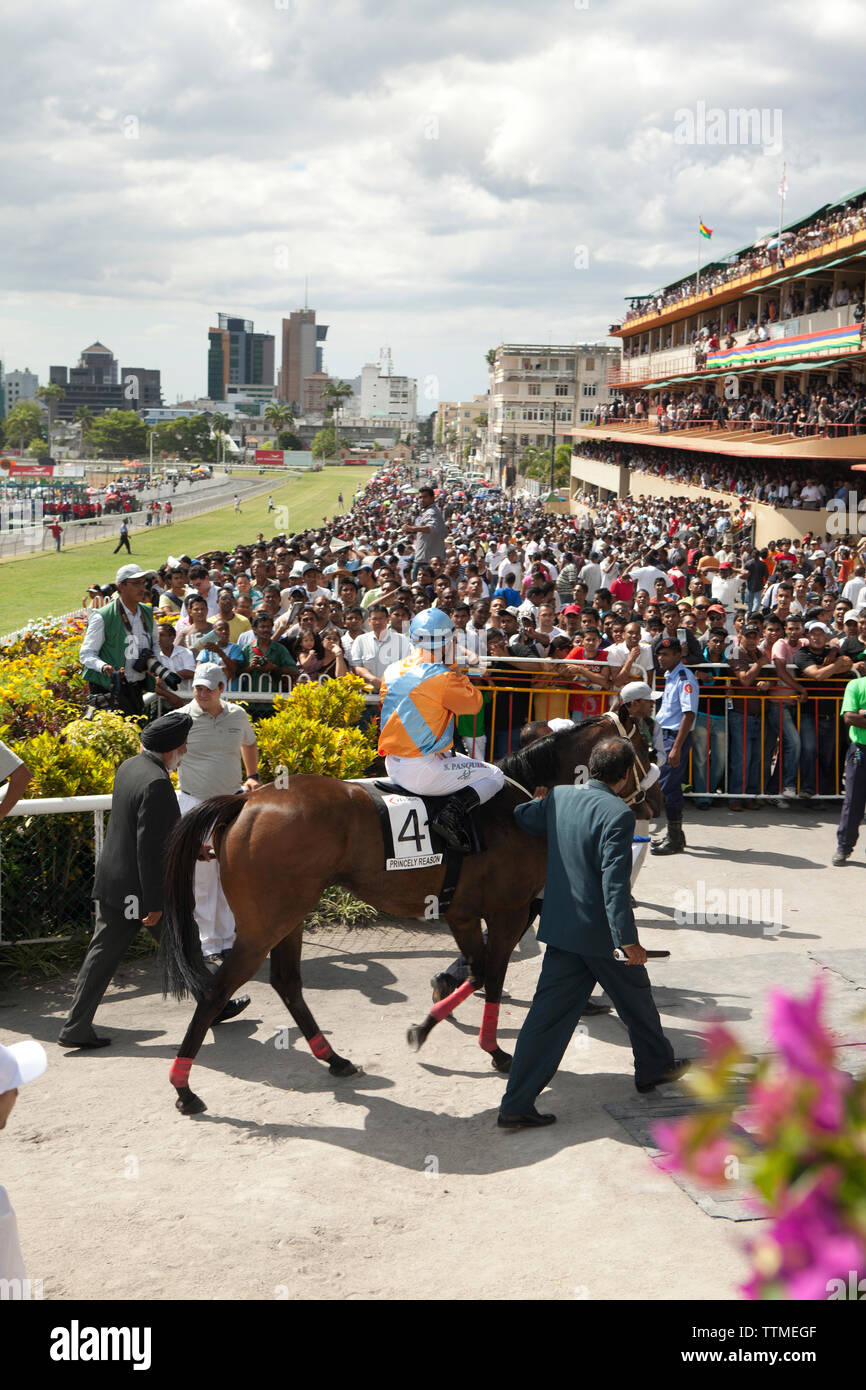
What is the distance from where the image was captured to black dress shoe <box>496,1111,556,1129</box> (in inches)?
192

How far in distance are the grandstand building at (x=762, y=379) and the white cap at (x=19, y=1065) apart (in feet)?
88.5

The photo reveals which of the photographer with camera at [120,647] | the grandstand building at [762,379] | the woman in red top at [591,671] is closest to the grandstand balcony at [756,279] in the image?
the grandstand building at [762,379]

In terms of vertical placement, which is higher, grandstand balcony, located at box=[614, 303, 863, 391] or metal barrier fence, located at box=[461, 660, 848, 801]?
grandstand balcony, located at box=[614, 303, 863, 391]

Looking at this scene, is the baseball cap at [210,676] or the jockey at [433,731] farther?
the baseball cap at [210,676]

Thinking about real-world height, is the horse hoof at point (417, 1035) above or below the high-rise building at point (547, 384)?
below

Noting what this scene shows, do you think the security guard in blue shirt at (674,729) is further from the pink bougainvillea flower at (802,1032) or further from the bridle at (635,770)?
the pink bougainvillea flower at (802,1032)

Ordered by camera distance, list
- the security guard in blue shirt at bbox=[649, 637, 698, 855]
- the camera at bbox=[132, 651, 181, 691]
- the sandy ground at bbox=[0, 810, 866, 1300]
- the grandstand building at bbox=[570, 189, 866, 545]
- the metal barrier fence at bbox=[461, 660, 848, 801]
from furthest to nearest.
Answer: the grandstand building at bbox=[570, 189, 866, 545] → the metal barrier fence at bbox=[461, 660, 848, 801] → the camera at bbox=[132, 651, 181, 691] → the security guard in blue shirt at bbox=[649, 637, 698, 855] → the sandy ground at bbox=[0, 810, 866, 1300]

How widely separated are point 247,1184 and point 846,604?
9.69 m

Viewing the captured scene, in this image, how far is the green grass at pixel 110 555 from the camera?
92.7 feet

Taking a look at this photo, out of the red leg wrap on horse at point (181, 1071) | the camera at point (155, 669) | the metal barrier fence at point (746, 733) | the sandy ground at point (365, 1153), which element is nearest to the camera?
the sandy ground at point (365, 1153)

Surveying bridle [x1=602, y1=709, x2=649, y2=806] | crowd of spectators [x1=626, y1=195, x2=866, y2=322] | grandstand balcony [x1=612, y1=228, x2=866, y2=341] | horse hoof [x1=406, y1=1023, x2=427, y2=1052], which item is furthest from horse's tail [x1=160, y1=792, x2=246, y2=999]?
crowd of spectators [x1=626, y1=195, x2=866, y2=322]

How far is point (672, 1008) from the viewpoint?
610 centimetres

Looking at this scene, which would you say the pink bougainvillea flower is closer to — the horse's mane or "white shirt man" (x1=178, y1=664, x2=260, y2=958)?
the horse's mane

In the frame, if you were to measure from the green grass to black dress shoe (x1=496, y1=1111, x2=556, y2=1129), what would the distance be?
20.3 meters
